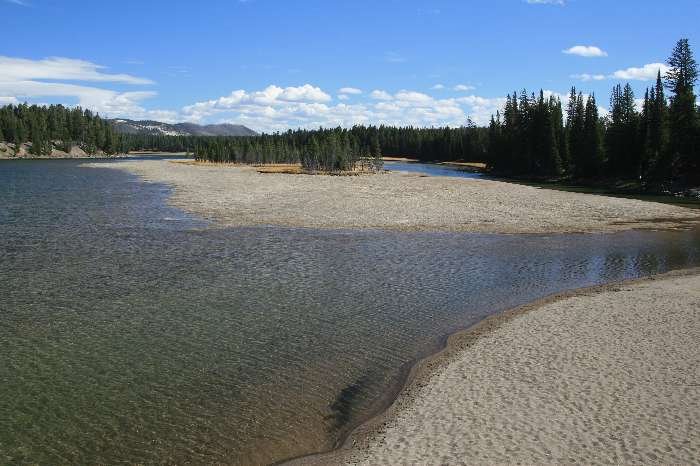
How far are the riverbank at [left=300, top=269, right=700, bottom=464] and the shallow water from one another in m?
1.22

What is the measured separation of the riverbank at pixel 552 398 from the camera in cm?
1042

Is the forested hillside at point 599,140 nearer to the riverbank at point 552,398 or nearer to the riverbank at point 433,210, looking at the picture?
the riverbank at point 433,210

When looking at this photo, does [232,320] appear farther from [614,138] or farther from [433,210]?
[614,138]

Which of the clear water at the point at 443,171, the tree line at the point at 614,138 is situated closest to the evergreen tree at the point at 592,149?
the tree line at the point at 614,138

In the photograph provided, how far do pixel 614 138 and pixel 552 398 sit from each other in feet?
287

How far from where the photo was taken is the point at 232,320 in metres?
19.5

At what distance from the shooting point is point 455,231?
41.0 meters

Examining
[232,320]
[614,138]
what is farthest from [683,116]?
[232,320]

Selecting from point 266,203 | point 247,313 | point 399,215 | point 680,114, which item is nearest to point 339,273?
point 247,313

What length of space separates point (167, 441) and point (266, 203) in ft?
150

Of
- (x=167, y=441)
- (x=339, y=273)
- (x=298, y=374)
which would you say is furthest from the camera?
(x=339, y=273)

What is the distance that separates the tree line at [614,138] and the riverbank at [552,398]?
66.3 m

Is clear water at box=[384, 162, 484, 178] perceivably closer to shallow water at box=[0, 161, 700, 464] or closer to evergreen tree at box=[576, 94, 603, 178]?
evergreen tree at box=[576, 94, 603, 178]

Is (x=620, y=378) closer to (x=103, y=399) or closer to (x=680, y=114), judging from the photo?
(x=103, y=399)
